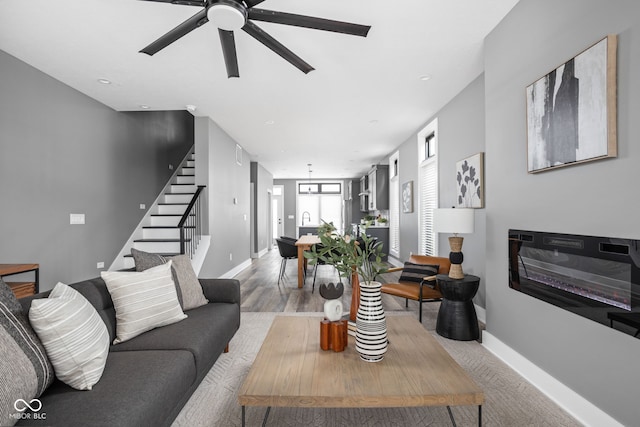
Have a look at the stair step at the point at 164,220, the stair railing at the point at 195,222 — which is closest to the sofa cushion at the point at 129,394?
the stair railing at the point at 195,222

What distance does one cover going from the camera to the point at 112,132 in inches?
188

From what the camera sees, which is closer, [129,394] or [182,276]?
[129,394]

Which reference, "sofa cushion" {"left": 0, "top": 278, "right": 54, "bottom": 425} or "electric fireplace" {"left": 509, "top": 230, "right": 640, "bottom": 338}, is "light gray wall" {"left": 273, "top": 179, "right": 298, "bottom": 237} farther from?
"sofa cushion" {"left": 0, "top": 278, "right": 54, "bottom": 425}

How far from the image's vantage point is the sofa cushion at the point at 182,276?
238cm

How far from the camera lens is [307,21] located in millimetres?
2004

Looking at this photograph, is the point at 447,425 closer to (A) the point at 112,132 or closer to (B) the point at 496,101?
(B) the point at 496,101

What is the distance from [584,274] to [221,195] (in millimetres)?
5180

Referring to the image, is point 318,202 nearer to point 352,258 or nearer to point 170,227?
point 170,227

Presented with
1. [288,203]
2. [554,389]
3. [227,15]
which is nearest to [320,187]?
[288,203]

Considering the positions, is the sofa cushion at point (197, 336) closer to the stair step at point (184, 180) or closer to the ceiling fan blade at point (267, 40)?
the ceiling fan blade at point (267, 40)

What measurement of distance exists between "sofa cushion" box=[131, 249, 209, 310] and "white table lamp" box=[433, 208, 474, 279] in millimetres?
A: 2307

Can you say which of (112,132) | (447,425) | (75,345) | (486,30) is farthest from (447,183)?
(112,132)

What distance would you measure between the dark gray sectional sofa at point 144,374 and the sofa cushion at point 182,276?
82 millimetres

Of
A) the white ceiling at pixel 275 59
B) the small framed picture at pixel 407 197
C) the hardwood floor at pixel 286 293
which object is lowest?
the hardwood floor at pixel 286 293
